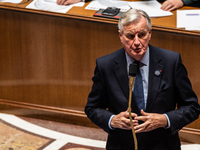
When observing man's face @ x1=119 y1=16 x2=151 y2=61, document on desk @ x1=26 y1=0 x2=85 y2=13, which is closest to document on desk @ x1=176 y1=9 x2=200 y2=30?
document on desk @ x1=26 y1=0 x2=85 y2=13

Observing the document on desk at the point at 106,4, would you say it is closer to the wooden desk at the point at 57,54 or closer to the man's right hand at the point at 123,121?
the wooden desk at the point at 57,54

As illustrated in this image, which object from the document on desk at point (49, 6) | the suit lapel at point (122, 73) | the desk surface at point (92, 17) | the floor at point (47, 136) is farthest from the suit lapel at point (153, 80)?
the document on desk at point (49, 6)

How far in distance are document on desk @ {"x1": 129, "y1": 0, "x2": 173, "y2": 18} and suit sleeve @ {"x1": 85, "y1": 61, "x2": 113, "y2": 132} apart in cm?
148

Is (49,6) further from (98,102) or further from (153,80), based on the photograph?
(153,80)

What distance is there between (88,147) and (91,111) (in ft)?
4.81

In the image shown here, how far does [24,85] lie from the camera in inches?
161

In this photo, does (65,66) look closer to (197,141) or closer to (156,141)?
(197,141)

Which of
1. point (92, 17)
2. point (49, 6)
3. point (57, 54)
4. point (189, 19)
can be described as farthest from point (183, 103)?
point (49, 6)

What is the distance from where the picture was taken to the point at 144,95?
219cm

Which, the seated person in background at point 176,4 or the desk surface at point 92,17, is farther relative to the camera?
the seated person in background at point 176,4

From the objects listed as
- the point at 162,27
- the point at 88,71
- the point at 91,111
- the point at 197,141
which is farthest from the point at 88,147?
the point at 91,111

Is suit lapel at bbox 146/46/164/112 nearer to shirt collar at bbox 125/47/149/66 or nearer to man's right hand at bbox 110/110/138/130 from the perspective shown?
shirt collar at bbox 125/47/149/66

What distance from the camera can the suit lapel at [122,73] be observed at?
2.19 metres

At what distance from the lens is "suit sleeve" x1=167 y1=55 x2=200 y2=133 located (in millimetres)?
2133
